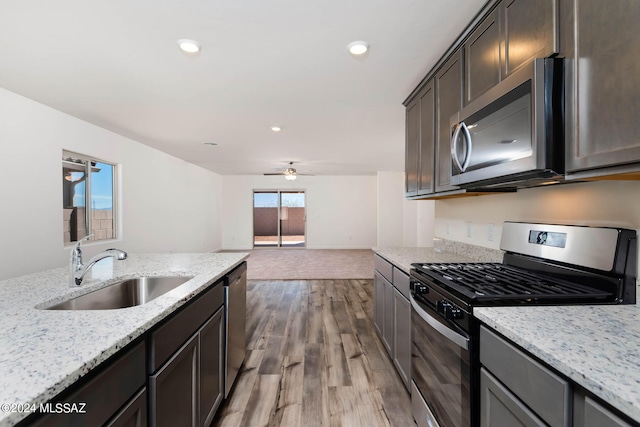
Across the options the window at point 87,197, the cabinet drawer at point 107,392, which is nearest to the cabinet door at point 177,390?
the cabinet drawer at point 107,392

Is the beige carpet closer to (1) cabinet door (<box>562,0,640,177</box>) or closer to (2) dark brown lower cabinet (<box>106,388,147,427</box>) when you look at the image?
(2) dark brown lower cabinet (<box>106,388,147,427</box>)

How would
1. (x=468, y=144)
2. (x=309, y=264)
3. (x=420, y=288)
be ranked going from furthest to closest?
(x=309, y=264) < (x=420, y=288) < (x=468, y=144)

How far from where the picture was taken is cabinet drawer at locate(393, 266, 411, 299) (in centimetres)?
187

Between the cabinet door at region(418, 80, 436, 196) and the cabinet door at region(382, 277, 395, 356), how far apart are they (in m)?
0.86

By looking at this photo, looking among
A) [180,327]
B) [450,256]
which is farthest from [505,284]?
[180,327]

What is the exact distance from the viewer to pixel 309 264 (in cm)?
651

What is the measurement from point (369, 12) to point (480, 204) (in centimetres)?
157

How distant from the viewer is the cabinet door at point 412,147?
7.81 ft

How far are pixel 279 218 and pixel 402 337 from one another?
7.34 meters

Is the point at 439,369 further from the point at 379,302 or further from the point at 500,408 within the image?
the point at 379,302

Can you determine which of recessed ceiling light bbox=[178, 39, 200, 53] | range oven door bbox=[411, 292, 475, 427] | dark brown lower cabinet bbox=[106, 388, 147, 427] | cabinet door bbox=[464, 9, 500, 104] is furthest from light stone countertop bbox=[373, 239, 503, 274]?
recessed ceiling light bbox=[178, 39, 200, 53]

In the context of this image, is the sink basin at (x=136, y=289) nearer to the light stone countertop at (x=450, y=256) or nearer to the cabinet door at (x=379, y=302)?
the light stone countertop at (x=450, y=256)

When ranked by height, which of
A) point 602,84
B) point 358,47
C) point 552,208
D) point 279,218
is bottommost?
point 279,218

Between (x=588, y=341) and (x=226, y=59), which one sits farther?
(x=226, y=59)
